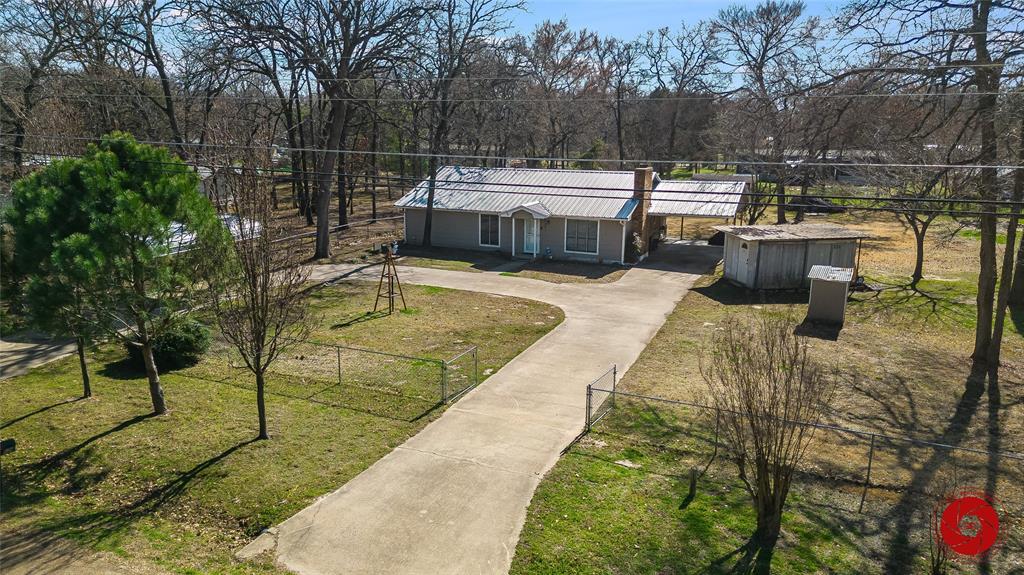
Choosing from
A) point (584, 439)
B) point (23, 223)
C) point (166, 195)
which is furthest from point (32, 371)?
point (584, 439)

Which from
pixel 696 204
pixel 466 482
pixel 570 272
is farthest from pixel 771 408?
pixel 696 204

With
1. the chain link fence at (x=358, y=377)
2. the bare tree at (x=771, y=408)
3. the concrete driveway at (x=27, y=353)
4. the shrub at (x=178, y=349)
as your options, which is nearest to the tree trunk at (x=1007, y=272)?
the bare tree at (x=771, y=408)

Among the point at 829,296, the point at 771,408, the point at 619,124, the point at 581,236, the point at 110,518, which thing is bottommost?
the point at 110,518

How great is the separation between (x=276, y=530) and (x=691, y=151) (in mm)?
61992

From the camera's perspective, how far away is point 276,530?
9656 millimetres

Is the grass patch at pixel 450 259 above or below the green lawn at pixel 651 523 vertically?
above

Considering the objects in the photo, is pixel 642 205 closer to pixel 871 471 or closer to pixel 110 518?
pixel 871 471

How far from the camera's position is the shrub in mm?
16000

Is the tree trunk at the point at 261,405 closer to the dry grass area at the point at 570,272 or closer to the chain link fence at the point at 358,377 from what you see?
the chain link fence at the point at 358,377

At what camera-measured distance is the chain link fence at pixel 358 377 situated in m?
14.2

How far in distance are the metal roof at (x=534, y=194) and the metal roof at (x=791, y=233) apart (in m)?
4.98

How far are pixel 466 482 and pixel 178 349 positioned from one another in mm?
9236

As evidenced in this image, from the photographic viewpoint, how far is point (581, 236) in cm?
2912

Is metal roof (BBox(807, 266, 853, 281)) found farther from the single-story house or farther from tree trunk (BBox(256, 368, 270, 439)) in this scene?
tree trunk (BBox(256, 368, 270, 439))
